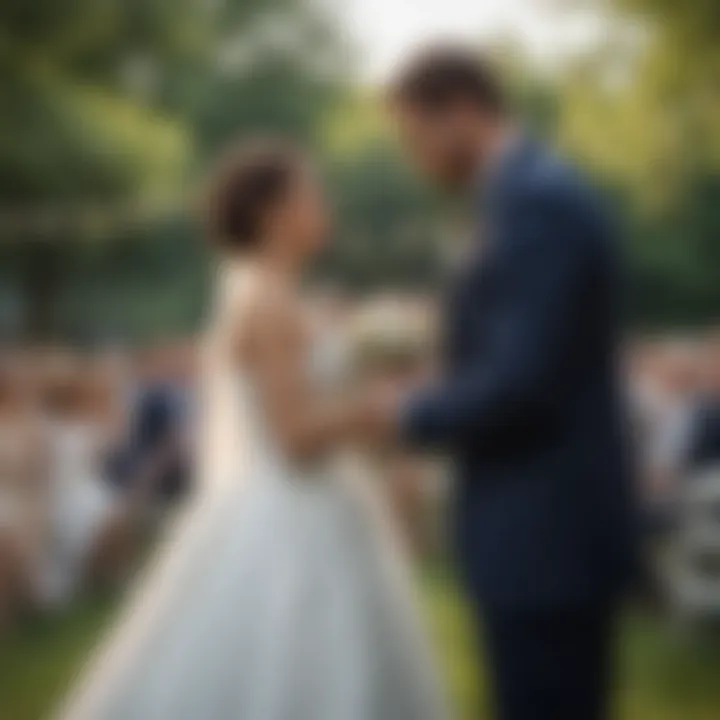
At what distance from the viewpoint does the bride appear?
1.41m

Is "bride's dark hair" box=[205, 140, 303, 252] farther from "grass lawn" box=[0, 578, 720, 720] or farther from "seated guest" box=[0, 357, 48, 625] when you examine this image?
"grass lawn" box=[0, 578, 720, 720]

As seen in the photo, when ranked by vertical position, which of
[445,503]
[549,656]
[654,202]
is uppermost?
[654,202]

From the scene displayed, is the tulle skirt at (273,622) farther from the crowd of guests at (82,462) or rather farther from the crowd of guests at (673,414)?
the crowd of guests at (673,414)

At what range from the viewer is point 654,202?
4.68 ft

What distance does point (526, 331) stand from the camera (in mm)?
1306

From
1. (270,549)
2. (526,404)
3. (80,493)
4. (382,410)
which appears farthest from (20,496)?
(526,404)

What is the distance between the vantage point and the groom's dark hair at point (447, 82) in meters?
1.39

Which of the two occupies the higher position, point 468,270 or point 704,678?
point 468,270

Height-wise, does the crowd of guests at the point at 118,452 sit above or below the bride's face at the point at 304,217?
below

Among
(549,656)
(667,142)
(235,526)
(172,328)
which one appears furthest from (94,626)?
(667,142)

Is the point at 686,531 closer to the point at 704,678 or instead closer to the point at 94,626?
the point at 704,678

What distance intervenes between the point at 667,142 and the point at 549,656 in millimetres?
488

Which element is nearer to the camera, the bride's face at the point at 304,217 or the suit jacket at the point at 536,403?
the suit jacket at the point at 536,403

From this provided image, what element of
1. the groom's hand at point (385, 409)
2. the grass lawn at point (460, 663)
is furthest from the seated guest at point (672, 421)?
the groom's hand at point (385, 409)
